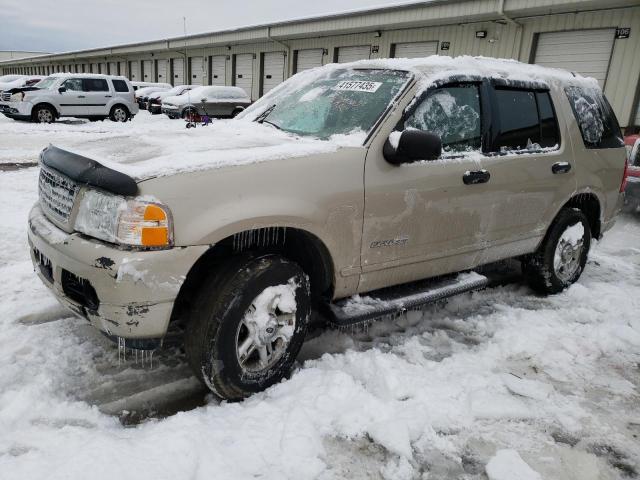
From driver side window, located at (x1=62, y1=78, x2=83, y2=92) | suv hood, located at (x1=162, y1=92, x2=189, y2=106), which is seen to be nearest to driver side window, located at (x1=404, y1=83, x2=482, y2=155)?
driver side window, located at (x1=62, y1=78, x2=83, y2=92)

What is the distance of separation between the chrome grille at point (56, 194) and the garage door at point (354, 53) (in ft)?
57.7

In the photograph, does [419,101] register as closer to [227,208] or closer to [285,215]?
[285,215]

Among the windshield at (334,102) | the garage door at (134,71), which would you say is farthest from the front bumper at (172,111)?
the garage door at (134,71)

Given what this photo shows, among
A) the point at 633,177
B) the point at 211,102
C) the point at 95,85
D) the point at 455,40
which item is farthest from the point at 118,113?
the point at 633,177

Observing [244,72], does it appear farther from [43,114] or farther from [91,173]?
[91,173]

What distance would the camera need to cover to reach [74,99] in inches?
719

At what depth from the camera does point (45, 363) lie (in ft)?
9.36

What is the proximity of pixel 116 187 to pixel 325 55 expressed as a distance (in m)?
19.9

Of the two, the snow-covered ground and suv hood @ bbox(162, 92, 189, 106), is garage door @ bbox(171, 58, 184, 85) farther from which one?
the snow-covered ground

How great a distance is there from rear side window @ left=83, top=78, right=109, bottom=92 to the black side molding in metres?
18.2

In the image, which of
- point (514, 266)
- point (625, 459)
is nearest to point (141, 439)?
point (625, 459)

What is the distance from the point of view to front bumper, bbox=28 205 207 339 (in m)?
2.22

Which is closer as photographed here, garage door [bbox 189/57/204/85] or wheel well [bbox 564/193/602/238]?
wheel well [bbox 564/193/602/238]

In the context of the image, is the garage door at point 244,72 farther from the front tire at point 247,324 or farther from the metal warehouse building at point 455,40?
the front tire at point 247,324
